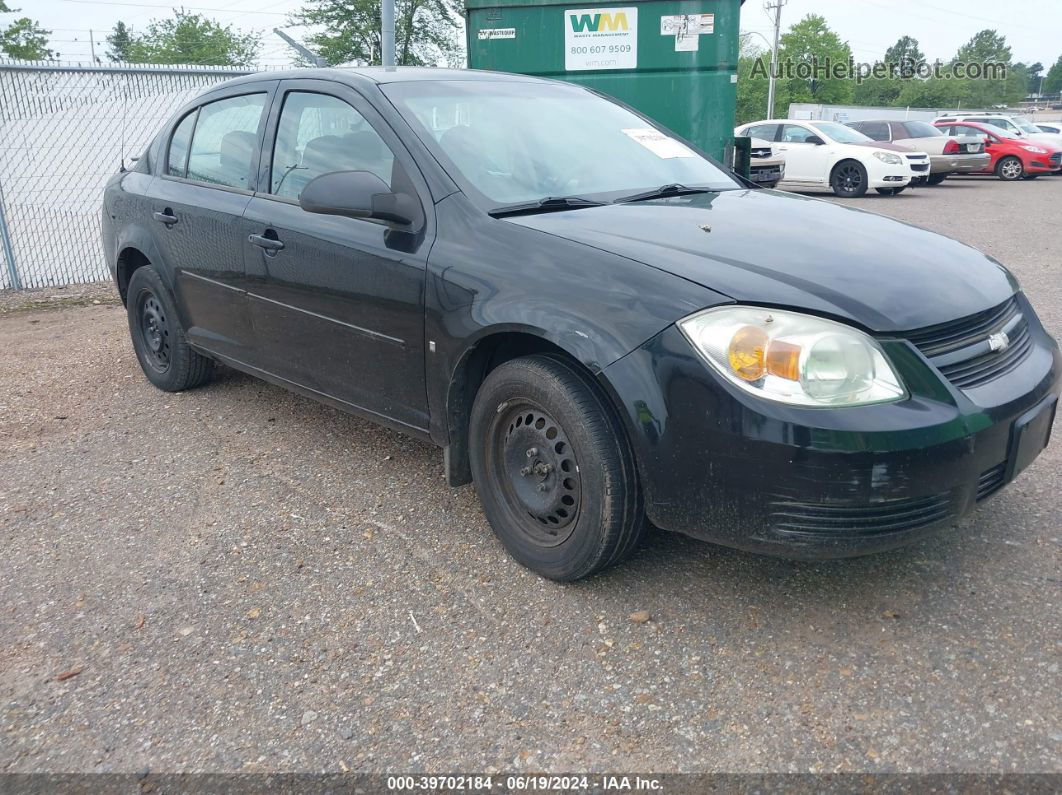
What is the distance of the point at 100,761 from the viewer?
2238mm

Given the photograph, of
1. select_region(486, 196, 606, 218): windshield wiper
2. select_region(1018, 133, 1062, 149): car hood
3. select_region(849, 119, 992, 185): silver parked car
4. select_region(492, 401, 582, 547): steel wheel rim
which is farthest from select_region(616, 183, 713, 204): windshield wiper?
select_region(1018, 133, 1062, 149): car hood

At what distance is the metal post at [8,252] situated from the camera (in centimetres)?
796

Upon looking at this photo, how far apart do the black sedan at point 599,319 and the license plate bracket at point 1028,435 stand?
14mm

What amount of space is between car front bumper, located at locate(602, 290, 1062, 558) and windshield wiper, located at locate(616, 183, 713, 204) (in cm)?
106

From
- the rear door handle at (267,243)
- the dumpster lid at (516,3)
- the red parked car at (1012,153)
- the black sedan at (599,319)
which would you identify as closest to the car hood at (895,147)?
the red parked car at (1012,153)

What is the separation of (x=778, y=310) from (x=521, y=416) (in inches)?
36.0

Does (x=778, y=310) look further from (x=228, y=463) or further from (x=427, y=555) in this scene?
(x=228, y=463)

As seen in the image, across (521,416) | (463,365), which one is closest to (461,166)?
(463,365)

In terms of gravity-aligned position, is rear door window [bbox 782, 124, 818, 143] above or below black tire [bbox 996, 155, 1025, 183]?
above

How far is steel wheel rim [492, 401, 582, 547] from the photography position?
282 cm

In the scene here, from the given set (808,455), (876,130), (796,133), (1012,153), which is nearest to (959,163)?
(1012,153)

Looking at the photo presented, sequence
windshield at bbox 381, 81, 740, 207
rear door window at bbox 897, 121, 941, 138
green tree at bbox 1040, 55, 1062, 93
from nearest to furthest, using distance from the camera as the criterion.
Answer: windshield at bbox 381, 81, 740, 207
rear door window at bbox 897, 121, 941, 138
green tree at bbox 1040, 55, 1062, 93

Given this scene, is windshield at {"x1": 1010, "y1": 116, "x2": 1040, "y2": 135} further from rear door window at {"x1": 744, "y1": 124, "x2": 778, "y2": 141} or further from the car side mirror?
the car side mirror

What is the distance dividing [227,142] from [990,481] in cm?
354
